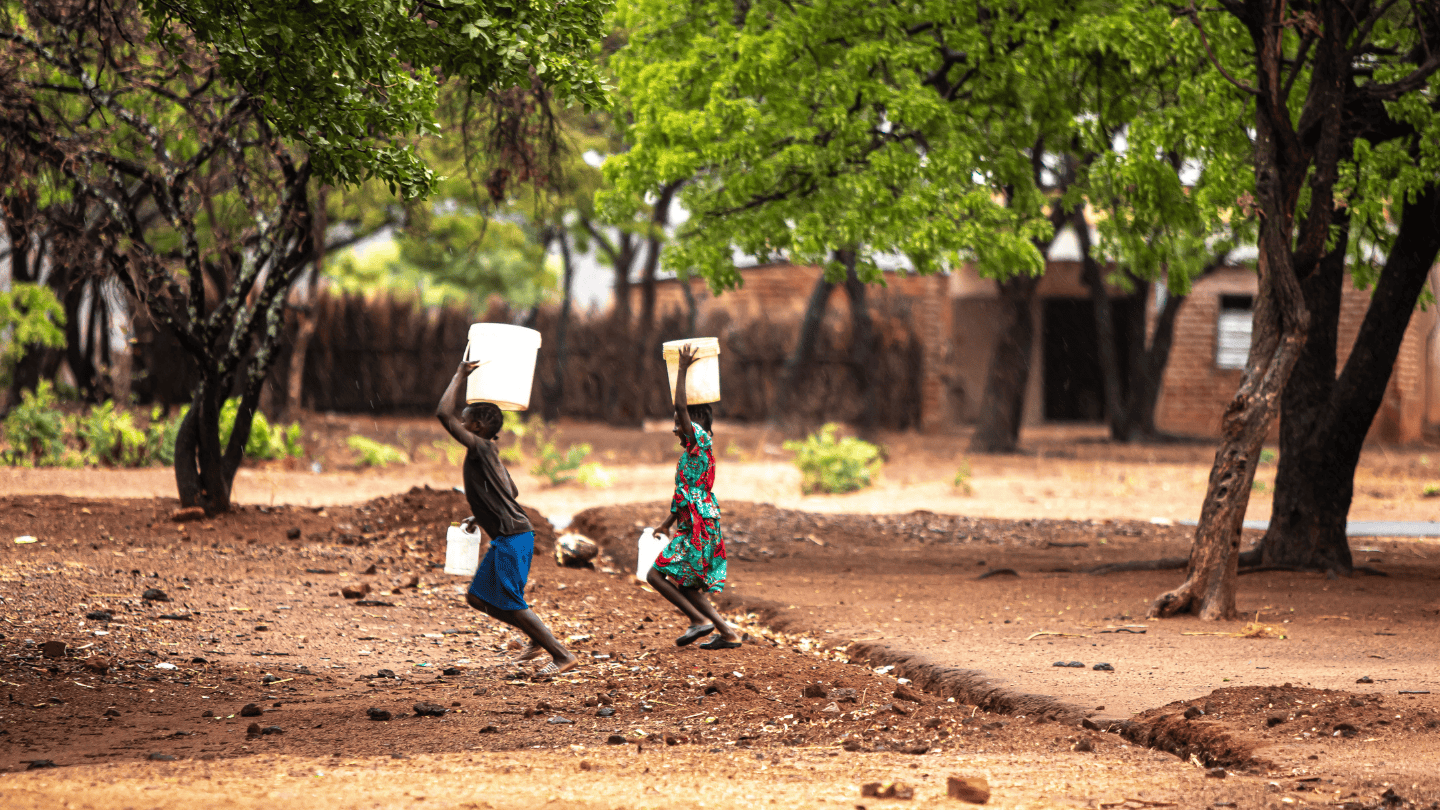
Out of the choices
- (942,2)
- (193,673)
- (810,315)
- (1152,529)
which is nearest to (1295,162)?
(942,2)

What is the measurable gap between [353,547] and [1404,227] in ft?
26.2

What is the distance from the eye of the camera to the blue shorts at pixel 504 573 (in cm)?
600

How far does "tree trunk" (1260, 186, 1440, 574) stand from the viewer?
28.9ft

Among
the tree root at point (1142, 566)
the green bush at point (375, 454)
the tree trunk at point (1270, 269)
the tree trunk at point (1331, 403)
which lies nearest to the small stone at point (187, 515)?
the green bush at point (375, 454)

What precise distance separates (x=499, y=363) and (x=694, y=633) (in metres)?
1.78

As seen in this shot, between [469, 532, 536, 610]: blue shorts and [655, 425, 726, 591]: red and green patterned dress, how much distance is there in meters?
0.83

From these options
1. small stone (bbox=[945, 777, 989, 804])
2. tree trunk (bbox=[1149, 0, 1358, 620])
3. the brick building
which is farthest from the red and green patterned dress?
the brick building

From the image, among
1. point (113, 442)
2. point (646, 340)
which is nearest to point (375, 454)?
point (113, 442)

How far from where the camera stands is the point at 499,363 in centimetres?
615

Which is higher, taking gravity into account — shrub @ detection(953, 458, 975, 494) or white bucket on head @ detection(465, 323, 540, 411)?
white bucket on head @ detection(465, 323, 540, 411)

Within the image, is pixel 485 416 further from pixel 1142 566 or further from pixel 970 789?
pixel 1142 566

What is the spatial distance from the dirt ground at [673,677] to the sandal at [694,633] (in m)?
0.19

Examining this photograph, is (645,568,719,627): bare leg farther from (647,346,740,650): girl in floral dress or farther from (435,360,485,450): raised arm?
(435,360,485,450): raised arm

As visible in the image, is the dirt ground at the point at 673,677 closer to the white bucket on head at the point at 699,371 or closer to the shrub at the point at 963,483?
the white bucket on head at the point at 699,371
